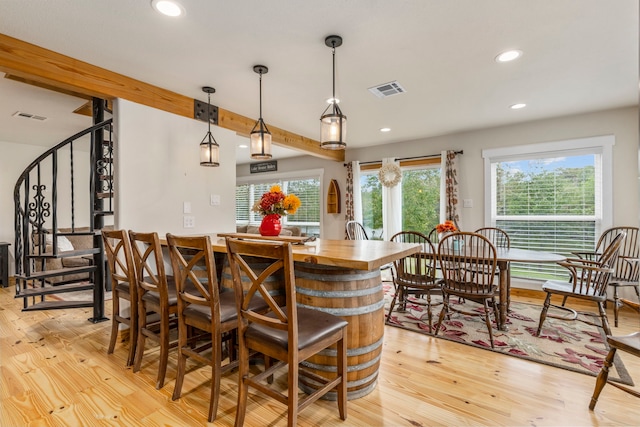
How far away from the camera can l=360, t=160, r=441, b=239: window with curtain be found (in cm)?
519

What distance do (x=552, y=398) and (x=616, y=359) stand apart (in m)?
1.03

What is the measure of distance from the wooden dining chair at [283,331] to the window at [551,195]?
3907mm

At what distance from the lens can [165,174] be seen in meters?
3.14

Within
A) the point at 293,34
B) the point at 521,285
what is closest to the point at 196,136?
the point at 293,34

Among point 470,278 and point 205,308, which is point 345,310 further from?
point 470,278

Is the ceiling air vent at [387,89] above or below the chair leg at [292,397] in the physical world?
above

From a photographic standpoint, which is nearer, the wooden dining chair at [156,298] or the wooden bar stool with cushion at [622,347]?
the wooden bar stool with cushion at [622,347]

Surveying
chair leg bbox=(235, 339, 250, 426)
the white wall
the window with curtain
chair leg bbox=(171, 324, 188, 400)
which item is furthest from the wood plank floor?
the window with curtain

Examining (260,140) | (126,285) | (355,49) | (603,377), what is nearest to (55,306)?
(126,285)

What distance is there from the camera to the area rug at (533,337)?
7.75ft

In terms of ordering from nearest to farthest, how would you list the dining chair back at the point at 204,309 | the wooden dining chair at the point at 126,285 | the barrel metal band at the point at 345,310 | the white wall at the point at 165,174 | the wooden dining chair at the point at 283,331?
the wooden dining chair at the point at 283,331 < the dining chair back at the point at 204,309 < the barrel metal band at the point at 345,310 < the wooden dining chair at the point at 126,285 < the white wall at the point at 165,174

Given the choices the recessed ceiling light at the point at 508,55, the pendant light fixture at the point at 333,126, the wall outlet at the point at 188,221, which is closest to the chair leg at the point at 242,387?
the pendant light fixture at the point at 333,126

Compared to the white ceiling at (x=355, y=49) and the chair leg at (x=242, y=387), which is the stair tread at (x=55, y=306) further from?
the chair leg at (x=242, y=387)

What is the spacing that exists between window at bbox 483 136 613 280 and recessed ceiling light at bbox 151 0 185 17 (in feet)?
14.1
